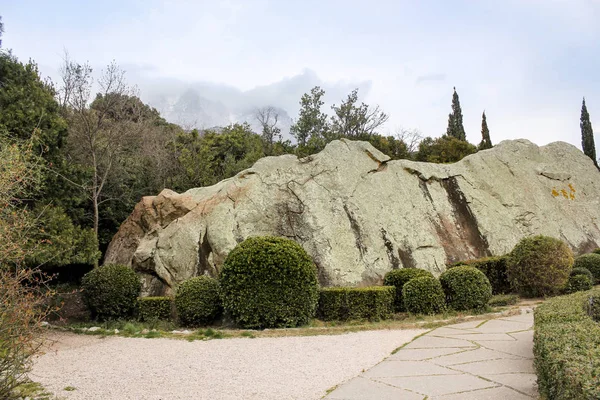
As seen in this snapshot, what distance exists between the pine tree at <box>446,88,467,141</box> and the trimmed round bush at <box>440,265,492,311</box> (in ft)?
70.1

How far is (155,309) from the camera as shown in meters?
11.1

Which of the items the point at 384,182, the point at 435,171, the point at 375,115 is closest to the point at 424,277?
the point at 384,182

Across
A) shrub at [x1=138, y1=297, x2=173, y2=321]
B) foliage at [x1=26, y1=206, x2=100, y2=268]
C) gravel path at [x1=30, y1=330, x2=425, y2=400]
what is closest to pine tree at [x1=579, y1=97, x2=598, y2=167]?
gravel path at [x1=30, y1=330, x2=425, y2=400]

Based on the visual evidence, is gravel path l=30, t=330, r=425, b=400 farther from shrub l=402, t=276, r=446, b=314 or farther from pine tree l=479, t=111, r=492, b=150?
pine tree l=479, t=111, r=492, b=150

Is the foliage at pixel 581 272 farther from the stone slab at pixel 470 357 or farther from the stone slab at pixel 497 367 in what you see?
the stone slab at pixel 497 367

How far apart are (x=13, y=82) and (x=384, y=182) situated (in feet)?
33.7

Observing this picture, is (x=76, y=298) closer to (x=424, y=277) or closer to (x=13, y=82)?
(x=13, y=82)

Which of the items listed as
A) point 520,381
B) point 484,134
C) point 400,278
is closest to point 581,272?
point 400,278

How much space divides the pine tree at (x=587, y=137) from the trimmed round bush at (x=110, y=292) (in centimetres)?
2746

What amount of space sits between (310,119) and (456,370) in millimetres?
19449

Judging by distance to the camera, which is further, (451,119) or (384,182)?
(451,119)

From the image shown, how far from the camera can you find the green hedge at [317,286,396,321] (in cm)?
1047

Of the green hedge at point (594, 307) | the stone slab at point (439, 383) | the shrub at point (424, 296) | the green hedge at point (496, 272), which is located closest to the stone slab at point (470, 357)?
the stone slab at point (439, 383)

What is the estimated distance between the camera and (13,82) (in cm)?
1095
